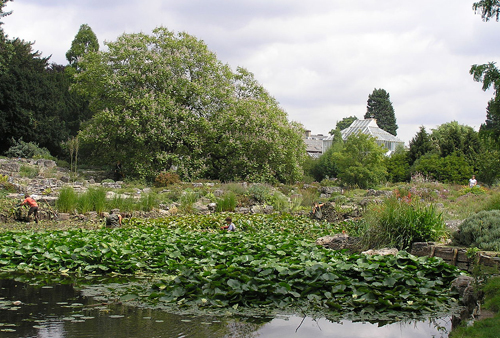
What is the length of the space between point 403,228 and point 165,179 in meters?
15.2

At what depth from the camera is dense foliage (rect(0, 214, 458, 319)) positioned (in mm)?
5473

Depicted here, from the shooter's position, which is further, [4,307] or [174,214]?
[174,214]

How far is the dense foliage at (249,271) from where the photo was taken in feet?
18.0

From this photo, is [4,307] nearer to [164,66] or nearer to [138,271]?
[138,271]

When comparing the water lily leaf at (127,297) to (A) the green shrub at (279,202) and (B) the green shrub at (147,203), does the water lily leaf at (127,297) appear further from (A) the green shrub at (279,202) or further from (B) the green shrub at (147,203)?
(A) the green shrub at (279,202)

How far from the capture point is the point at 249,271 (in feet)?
19.5

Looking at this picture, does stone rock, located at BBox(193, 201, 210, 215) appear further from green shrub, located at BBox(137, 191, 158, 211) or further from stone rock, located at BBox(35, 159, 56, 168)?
stone rock, located at BBox(35, 159, 56, 168)

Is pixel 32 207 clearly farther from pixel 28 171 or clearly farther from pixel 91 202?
pixel 28 171

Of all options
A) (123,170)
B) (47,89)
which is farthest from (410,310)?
(47,89)

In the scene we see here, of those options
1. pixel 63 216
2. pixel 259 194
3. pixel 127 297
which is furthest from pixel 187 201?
pixel 127 297

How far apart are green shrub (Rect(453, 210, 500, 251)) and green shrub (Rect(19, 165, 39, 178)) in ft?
63.1

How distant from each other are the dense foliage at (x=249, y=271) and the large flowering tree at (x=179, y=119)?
50.6 feet

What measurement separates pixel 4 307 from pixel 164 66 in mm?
20494

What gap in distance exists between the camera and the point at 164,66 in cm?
2458
